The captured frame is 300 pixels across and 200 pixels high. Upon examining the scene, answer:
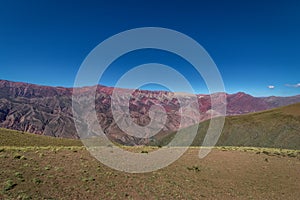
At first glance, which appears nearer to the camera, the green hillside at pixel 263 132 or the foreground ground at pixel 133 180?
the foreground ground at pixel 133 180

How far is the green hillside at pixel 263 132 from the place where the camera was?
104562 mm

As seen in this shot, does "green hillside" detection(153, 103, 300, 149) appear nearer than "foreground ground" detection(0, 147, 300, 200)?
No

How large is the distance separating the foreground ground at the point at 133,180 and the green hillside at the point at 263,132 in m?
77.1

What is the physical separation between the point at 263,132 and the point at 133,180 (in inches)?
4496

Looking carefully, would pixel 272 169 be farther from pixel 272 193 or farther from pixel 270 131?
pixel 270 131

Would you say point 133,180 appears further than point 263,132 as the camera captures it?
No

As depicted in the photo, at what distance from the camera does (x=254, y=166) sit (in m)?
31.8

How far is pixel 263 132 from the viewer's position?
121875 millimetres

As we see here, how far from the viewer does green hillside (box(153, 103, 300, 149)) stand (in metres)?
105

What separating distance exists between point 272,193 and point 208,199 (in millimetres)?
6682

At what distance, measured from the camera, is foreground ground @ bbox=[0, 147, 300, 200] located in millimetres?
18172

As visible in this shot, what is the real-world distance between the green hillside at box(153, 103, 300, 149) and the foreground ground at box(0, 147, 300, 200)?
253 feet

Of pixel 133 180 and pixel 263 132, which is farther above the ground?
pixel 133 180

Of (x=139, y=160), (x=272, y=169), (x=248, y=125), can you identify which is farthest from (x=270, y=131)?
(x=139, y=160)
